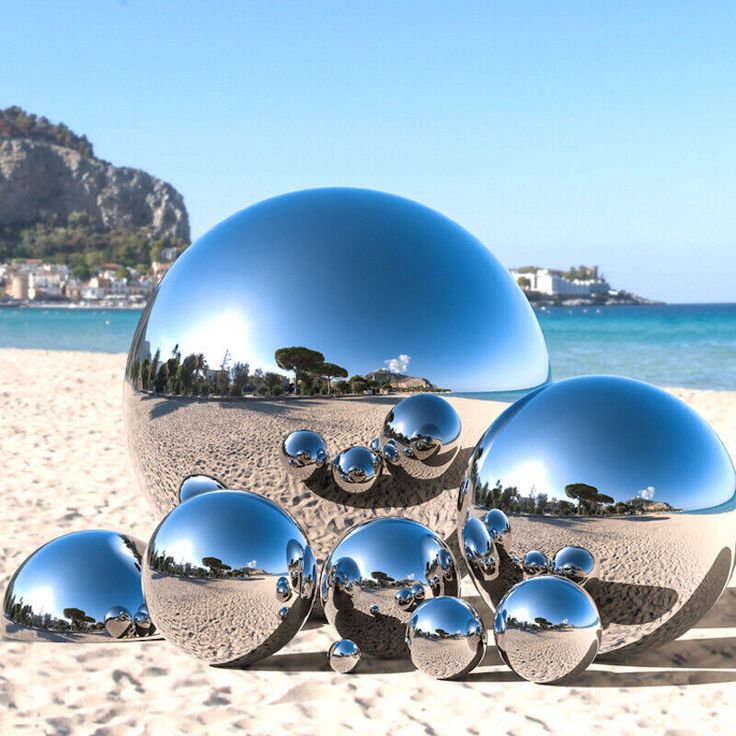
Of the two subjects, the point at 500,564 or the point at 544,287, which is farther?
the point at 544,287

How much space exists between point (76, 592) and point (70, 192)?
6256 inches

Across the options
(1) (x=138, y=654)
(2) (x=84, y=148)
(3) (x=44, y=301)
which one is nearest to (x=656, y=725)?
(1) (x=138, y=654)

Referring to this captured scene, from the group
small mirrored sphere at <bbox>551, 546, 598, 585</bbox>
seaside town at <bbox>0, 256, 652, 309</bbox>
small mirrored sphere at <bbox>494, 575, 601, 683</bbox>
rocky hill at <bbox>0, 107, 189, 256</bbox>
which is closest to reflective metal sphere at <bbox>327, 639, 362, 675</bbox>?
small mirrored sphere at <bbox>494, 575, 601, 683</bbox>

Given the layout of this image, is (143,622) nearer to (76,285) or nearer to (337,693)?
(337,693)

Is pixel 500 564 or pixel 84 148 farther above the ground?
pixel 84 148

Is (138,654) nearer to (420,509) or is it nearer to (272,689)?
(272,689)

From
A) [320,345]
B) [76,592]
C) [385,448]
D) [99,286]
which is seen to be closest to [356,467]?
[385,448]

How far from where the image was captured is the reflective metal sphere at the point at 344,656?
4258 millimetres

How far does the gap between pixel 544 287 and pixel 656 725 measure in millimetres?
136598

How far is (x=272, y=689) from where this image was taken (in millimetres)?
4129

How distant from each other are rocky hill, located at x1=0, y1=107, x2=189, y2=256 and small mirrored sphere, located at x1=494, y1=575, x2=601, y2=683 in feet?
479

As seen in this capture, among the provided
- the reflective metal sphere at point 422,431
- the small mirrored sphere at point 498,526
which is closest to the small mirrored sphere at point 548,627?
the small mirrored sphere at point 498,526

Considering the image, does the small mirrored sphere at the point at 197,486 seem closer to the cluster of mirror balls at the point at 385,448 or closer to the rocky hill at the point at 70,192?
the cluster of mirror balls at the point at 385,448

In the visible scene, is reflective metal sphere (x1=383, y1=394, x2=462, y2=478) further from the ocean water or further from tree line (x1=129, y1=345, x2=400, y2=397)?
the ocean water
